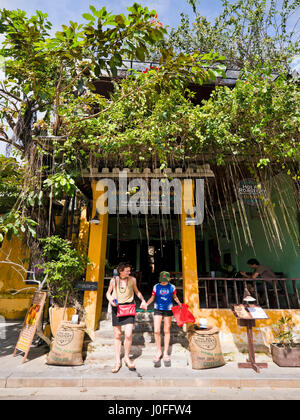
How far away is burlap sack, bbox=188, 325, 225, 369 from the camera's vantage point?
163 inches

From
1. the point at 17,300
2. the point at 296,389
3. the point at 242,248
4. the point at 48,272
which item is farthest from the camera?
the point at 242,248

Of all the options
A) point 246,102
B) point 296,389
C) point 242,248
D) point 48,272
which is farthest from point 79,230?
point 242,248

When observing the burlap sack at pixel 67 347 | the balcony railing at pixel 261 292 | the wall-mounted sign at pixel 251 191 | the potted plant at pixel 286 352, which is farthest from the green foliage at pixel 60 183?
the potted plant at pixel 286 352

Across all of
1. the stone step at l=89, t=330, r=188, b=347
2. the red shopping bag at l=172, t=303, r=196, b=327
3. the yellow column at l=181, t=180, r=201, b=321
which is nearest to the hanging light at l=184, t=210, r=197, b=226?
the yellow column at l=181, t=180, r=201, b=321

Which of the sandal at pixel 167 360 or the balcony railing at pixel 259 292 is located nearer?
the sandal at pixel 167 360

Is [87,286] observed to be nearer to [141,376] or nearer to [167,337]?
[167,337]

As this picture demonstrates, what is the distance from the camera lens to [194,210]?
Result: 6.30 meters

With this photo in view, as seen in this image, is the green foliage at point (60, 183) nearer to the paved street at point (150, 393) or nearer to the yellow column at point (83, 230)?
the yellow column at point (83, 230)

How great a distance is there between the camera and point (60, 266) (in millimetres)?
4977

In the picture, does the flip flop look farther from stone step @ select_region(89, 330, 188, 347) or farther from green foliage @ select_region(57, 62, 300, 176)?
green foliage @ select_region(57, 62, 300, 176)

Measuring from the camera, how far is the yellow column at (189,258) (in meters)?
5.40

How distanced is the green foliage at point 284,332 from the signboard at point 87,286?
3.97 metres
